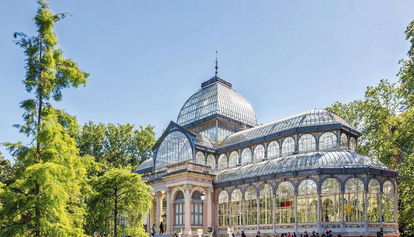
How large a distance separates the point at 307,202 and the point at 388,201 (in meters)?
7.35

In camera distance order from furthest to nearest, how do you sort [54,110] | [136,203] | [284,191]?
[284,191] < [136,203] < [54,110]

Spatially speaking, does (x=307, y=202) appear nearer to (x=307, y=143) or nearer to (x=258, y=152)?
(x=307, y=143)

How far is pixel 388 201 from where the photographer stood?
3553 cm

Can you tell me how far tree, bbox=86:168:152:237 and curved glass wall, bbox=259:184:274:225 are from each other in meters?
16.1

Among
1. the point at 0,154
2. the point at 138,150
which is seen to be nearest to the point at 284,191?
the point at 138,150

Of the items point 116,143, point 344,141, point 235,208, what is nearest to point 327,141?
point 344,141

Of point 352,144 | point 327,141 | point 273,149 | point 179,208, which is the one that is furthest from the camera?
point 273,149

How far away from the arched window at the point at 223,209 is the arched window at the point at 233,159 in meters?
5.36

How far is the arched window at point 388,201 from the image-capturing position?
115ft

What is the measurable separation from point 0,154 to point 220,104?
39958 mm

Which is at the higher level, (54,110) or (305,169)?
(54,110)

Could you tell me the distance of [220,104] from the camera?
55.7 metres

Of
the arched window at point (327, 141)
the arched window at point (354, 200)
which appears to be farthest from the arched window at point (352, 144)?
the arched window at point (354, 200)

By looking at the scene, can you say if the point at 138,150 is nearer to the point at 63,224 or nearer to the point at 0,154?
the point at 0,154
